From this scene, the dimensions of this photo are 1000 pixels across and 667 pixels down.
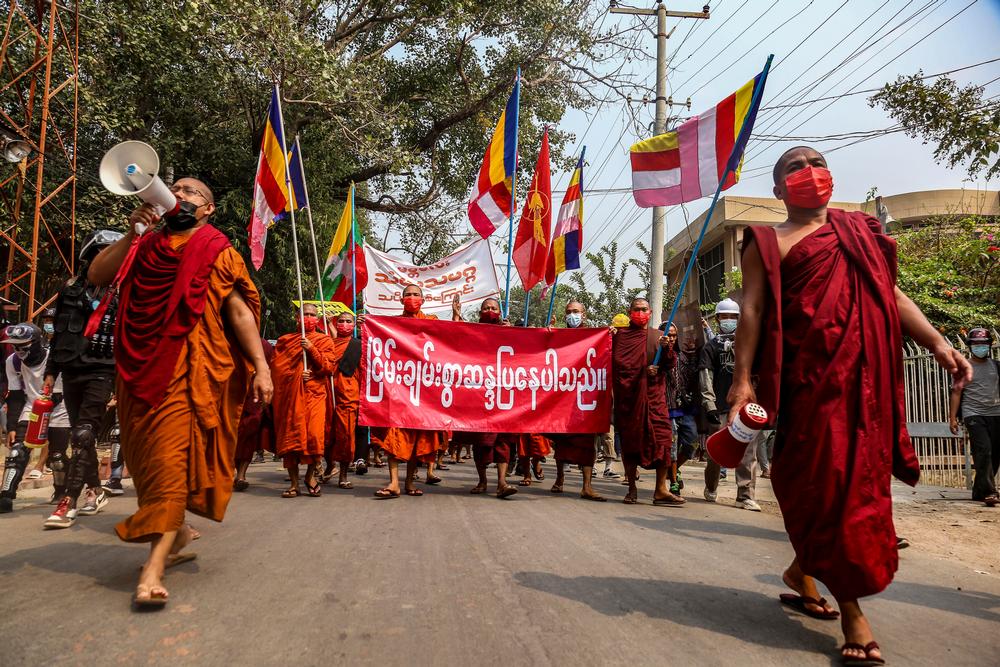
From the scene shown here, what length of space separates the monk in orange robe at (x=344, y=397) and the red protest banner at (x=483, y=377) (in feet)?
1.86

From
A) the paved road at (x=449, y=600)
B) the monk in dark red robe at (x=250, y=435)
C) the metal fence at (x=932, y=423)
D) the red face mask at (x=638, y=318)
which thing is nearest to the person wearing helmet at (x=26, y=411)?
the paved road at (x=449, y=600)

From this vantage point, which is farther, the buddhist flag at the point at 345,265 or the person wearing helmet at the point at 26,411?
the buddhist flag at the point at 345,265

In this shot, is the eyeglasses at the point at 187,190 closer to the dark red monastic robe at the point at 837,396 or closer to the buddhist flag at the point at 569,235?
the dark red monastic robe at the point at 837,396

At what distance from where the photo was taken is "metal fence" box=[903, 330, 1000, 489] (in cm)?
938

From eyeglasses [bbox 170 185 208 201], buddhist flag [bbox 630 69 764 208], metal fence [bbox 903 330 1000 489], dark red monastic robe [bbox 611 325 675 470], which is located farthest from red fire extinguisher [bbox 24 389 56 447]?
metal fence [bbox 903 330 1000 489]

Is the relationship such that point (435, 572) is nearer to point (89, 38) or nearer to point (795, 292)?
point (795, 292)

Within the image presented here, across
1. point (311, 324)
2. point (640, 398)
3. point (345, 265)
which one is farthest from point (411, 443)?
point (345, 265)

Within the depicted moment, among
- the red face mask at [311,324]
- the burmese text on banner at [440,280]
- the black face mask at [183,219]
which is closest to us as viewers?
the black face mask at [183,219]

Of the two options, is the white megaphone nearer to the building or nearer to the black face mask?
the black face mask

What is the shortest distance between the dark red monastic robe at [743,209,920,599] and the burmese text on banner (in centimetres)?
846

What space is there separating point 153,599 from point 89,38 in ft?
41.2

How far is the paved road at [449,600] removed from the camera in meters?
2.67

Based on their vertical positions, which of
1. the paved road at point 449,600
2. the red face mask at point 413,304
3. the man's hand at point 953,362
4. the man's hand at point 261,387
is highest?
the red face mask at point 413,304

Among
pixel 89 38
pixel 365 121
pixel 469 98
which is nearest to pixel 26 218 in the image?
pixel 89 38
